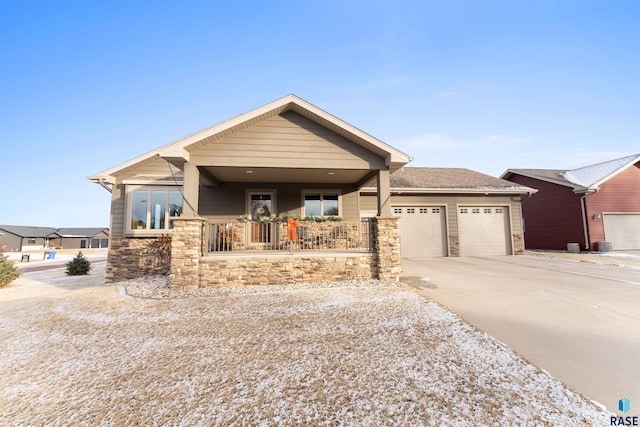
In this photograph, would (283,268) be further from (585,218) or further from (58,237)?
(58,237)

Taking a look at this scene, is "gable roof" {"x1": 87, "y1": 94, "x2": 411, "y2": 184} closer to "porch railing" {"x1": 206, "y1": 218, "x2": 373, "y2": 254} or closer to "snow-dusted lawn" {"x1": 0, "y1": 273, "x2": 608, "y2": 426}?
"porch railing" {"x1": 206, "y1": 218, "x2": 373, "y2": 254}

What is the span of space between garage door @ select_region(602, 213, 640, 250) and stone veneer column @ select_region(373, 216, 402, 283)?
48.8 ft

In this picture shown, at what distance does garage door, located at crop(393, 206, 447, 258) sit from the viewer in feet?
37.9

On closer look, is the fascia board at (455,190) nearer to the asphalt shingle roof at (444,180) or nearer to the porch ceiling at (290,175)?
the asphalt shingle roof at (444,180)

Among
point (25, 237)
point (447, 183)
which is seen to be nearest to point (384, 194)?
point (447, 183)

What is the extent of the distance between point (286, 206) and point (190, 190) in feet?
13.2

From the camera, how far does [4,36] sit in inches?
436

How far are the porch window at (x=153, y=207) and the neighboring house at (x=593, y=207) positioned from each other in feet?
65.4


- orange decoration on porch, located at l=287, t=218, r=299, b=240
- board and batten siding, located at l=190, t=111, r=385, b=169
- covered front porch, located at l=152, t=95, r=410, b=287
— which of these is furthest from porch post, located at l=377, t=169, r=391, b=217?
orange decoration on porch, located at l=287, t=218, r=299, b=240

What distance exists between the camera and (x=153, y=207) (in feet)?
30.1

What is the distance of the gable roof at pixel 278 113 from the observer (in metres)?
6.54

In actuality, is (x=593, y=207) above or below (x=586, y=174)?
below

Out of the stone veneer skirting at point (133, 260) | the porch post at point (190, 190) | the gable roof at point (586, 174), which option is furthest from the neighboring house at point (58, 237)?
the gable roof at point (586, 174)

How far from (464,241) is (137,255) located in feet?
44.6
